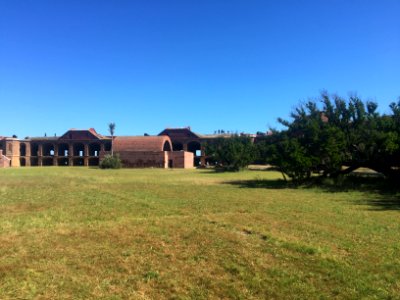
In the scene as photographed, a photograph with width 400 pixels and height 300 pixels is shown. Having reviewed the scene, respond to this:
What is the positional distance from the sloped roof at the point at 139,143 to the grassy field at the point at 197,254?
189 feet

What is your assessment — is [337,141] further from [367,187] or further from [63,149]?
[63,149]

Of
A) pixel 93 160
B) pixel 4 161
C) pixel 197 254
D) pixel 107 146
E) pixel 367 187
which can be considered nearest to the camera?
pixel 197 254

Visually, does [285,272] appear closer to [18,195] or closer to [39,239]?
[39,239]

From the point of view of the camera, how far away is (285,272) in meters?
5.95

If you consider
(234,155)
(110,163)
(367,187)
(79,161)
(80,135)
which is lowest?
(367,187)

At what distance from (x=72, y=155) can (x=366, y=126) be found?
224 feet

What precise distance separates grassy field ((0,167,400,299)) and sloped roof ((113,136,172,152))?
189ft

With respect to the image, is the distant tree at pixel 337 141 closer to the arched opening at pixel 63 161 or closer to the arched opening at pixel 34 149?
the arched opening at pixel 63 161

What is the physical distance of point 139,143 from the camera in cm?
7156

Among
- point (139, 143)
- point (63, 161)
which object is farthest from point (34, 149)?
point (139, 143)

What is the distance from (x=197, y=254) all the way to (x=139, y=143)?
65.7m

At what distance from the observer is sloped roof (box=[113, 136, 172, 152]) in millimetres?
69875

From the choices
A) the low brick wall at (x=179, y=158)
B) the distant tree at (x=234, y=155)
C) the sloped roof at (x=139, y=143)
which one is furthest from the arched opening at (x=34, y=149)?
the distant tree at (x=234, y=155)

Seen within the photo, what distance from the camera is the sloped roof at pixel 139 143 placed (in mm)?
69875
